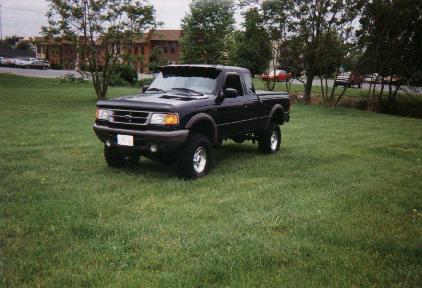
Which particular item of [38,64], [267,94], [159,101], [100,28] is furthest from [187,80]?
[38,64]

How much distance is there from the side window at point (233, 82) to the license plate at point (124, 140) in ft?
7.58

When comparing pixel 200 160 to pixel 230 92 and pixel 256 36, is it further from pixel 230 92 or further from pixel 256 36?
pixel 256 36

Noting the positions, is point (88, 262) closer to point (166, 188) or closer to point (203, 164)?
point (166, 188)

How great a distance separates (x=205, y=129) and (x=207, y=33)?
3645 cm

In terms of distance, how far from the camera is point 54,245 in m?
4.65

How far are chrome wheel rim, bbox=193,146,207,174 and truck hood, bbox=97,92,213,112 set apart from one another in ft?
2.70

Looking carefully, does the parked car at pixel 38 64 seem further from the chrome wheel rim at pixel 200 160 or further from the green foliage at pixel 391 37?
the chrome wheel rim at pixel 200 160

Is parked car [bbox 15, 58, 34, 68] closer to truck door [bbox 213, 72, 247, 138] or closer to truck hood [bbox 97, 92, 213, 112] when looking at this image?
truck door [bbox 213, 72, 247, 138]

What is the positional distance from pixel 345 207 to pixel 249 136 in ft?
13.6

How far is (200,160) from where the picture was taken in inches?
313

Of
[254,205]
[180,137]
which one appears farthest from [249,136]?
[254,205]

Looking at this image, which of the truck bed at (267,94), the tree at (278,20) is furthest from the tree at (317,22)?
the truck bed at (267,94)

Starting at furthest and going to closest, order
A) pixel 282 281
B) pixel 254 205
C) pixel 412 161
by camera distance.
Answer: pixel 412 161 → pixel 254 205 → pixel 282 281

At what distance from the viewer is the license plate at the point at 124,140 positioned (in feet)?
24.3
